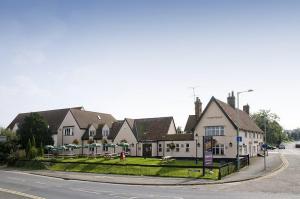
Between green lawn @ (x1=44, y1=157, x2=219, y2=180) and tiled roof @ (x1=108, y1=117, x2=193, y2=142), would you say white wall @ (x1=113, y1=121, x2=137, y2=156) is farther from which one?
green lawn @ (x1=44, y1=157, x2=219, y2=180)

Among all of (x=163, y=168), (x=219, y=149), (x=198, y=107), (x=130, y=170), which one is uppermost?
(x=198, y=107)

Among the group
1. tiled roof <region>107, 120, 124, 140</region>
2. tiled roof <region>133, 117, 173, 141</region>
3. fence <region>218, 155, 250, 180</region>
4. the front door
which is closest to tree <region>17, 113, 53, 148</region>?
tiled roof <region>107, 120, 124, 140</region>

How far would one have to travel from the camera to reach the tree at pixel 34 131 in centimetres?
5912

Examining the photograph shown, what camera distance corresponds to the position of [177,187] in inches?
1053

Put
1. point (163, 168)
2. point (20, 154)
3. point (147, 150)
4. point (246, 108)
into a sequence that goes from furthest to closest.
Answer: point (246, 108)
point (147, 150)
point (20, 154)
point (163, 168)

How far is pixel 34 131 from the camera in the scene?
59.4 m

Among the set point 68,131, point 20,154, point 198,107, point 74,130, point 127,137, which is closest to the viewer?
point 20,154

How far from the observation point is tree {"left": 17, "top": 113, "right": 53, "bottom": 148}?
59.1m

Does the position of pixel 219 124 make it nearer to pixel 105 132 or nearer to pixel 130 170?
pixel 130 170

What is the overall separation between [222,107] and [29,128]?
114ft

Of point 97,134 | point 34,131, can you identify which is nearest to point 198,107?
point 97,134

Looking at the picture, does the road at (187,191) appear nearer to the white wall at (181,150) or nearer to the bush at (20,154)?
the white wall at (181,150)

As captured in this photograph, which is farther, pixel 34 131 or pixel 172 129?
pixel 34 131

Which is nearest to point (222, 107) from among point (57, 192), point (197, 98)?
point (197, 98)
